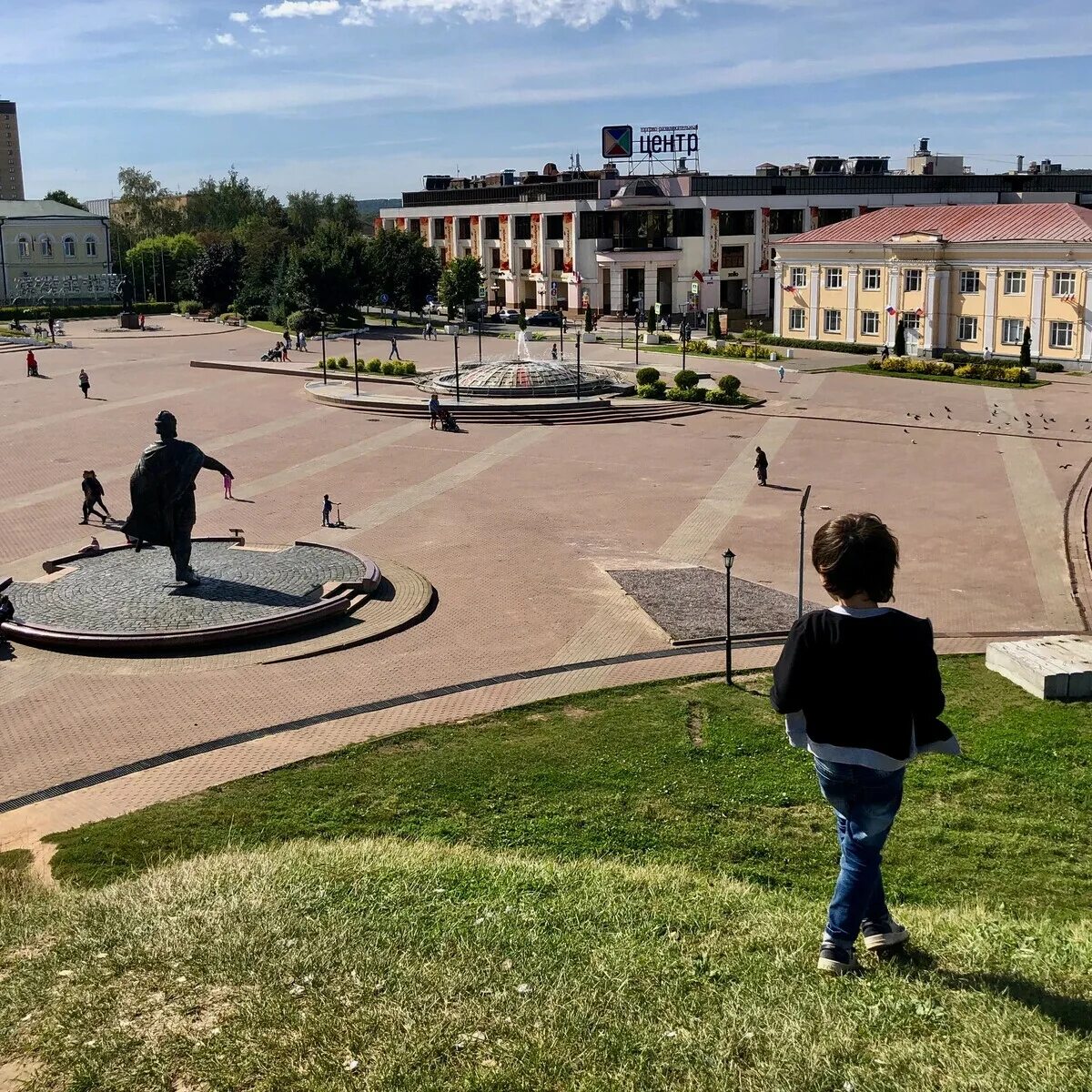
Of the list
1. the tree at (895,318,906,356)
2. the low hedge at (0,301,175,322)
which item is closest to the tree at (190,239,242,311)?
the low hedge at (0,301,175,322)

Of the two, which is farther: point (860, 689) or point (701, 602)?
point (701, 602)

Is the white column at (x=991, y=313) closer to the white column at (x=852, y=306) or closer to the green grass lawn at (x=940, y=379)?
the green grass lawn at (x=940, y=379)

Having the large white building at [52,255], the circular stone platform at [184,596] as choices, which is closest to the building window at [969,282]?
the circular stone platform at [184,596]

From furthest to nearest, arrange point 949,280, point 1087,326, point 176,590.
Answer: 1. point 949,280
2. point 1087,326
3. point 176,590

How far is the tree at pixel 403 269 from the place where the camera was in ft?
276

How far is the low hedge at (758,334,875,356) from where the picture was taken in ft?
206

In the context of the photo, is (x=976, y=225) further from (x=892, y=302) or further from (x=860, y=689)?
(x=860, y=689)

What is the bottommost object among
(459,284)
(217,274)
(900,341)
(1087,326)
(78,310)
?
(900,341)

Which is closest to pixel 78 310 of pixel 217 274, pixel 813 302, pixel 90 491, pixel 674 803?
pixel 217 274

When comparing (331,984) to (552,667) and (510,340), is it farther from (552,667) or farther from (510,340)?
(510,340)

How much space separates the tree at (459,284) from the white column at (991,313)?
123 ft

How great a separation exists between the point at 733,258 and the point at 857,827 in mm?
85031

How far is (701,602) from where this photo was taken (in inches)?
895

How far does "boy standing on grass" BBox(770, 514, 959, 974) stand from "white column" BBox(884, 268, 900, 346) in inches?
2268
